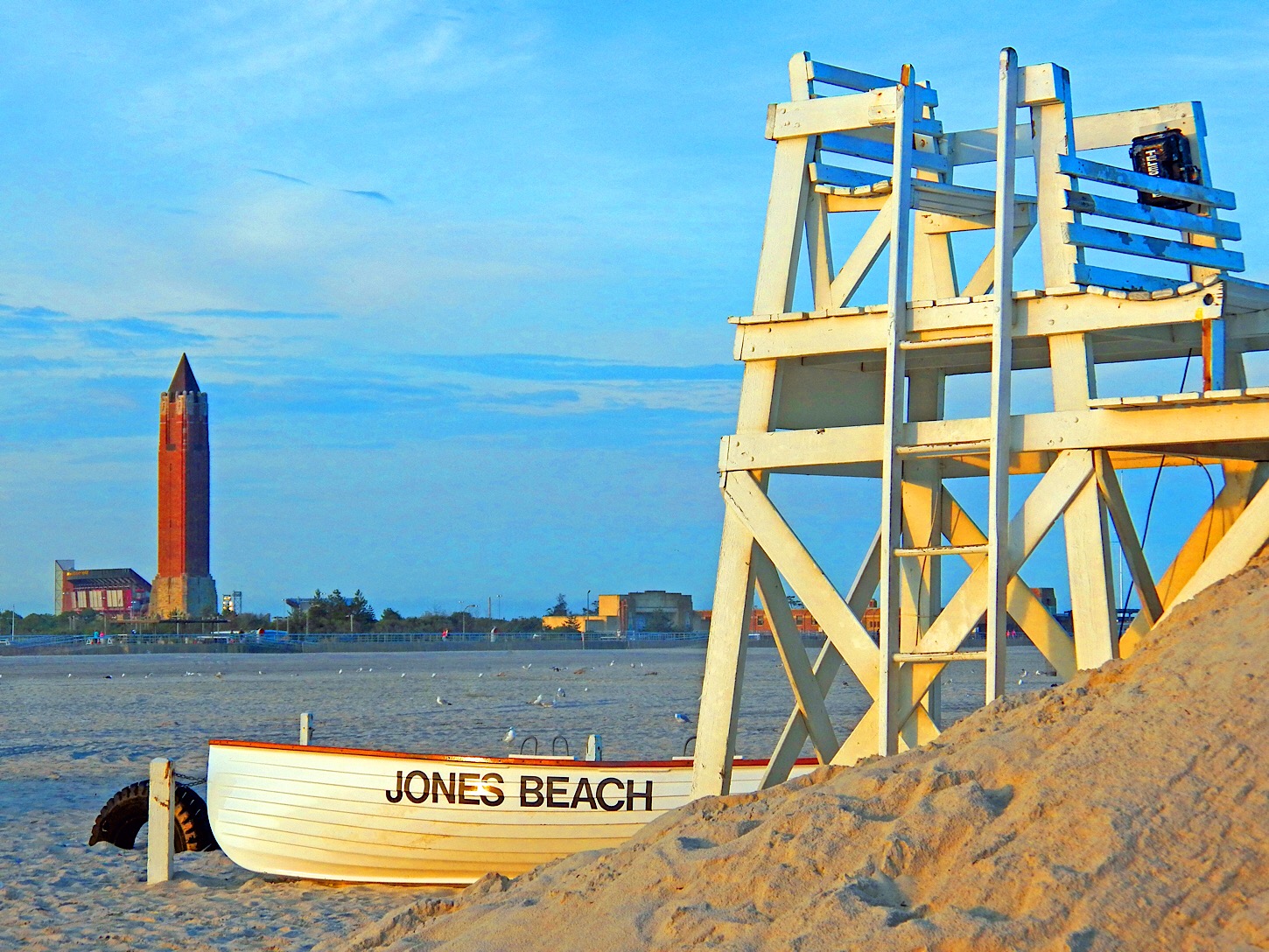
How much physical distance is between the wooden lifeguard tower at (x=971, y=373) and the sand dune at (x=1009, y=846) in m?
0.98

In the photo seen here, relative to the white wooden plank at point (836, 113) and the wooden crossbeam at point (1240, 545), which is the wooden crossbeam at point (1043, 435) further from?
the white wooden plank at point (836, 113)

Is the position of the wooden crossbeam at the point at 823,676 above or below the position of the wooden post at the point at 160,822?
above

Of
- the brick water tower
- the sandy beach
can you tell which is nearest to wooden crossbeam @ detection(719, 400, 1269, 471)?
the sandy beach

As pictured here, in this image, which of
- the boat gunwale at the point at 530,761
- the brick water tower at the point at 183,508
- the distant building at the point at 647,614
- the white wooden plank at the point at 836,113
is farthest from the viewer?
the distant building at the point at 647,614

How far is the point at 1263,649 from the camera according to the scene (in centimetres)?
506

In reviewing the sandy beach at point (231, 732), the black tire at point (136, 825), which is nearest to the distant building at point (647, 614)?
the sandy beach at point (231, 732)

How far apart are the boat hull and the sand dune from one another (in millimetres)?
5471

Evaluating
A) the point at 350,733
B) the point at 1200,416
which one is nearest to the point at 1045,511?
the point at 1200,416

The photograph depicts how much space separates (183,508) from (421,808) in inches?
4312

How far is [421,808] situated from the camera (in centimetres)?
1188

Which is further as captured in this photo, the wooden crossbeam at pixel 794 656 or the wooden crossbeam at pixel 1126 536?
the wooden crossbeam at pixel 794 656

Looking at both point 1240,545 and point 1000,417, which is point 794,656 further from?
point 1240,545

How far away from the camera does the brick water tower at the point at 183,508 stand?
115875 millimetres

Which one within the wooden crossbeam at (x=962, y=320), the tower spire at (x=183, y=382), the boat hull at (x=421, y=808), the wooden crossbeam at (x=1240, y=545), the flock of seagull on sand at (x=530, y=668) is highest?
the tower spire at (x=183, y=382)
